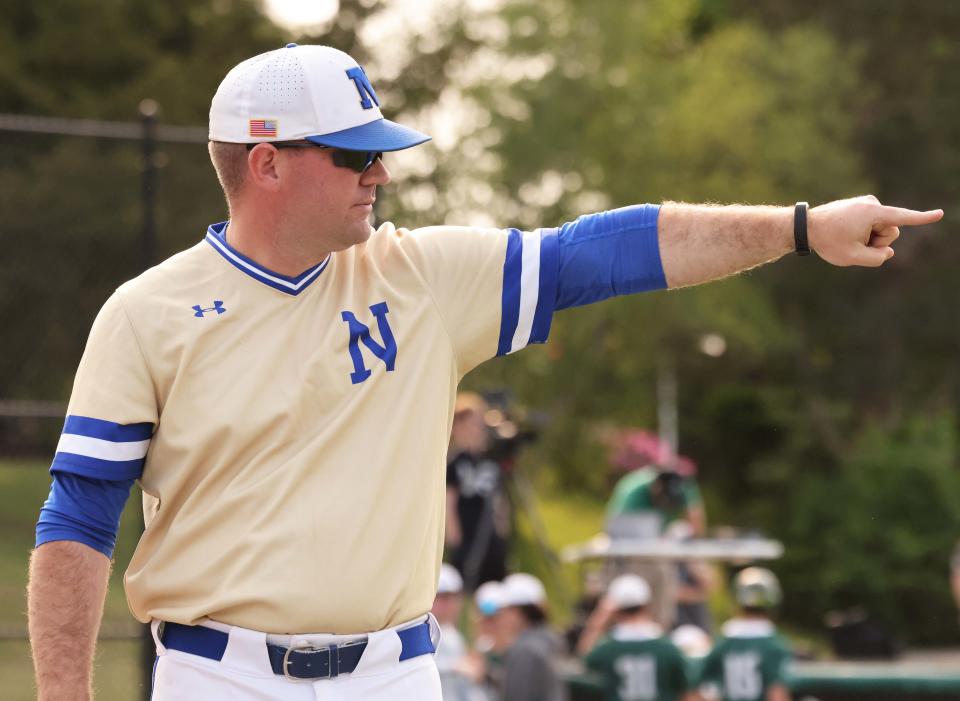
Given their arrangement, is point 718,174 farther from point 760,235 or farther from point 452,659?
point 760,235

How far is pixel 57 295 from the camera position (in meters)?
9.09

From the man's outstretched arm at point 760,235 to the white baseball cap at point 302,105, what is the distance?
0.57 meters

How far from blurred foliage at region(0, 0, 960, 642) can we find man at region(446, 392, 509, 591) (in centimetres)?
836

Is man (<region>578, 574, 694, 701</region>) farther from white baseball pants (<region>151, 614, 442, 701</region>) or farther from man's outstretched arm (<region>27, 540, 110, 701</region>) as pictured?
man's outstretched arm (<region>27, 540, 110, 701</region>)

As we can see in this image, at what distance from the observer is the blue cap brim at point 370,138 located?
129 inches

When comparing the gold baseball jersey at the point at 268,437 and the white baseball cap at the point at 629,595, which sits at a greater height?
the white baseball cap at the point at 629,595

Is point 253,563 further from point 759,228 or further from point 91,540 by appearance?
point 759,228

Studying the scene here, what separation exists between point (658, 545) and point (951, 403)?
19.4 meters

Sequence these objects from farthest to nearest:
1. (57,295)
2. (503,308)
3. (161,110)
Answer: (161,110) < (57,295) < (503,308)

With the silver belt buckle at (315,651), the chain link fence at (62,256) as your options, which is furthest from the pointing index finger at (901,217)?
the chain link fence at (62,256)

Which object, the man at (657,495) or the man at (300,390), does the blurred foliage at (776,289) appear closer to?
the man at (657,495)

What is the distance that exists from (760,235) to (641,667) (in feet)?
21.3

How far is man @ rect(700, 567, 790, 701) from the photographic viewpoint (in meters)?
9.68

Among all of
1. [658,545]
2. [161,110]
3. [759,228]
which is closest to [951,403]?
[161,110]
